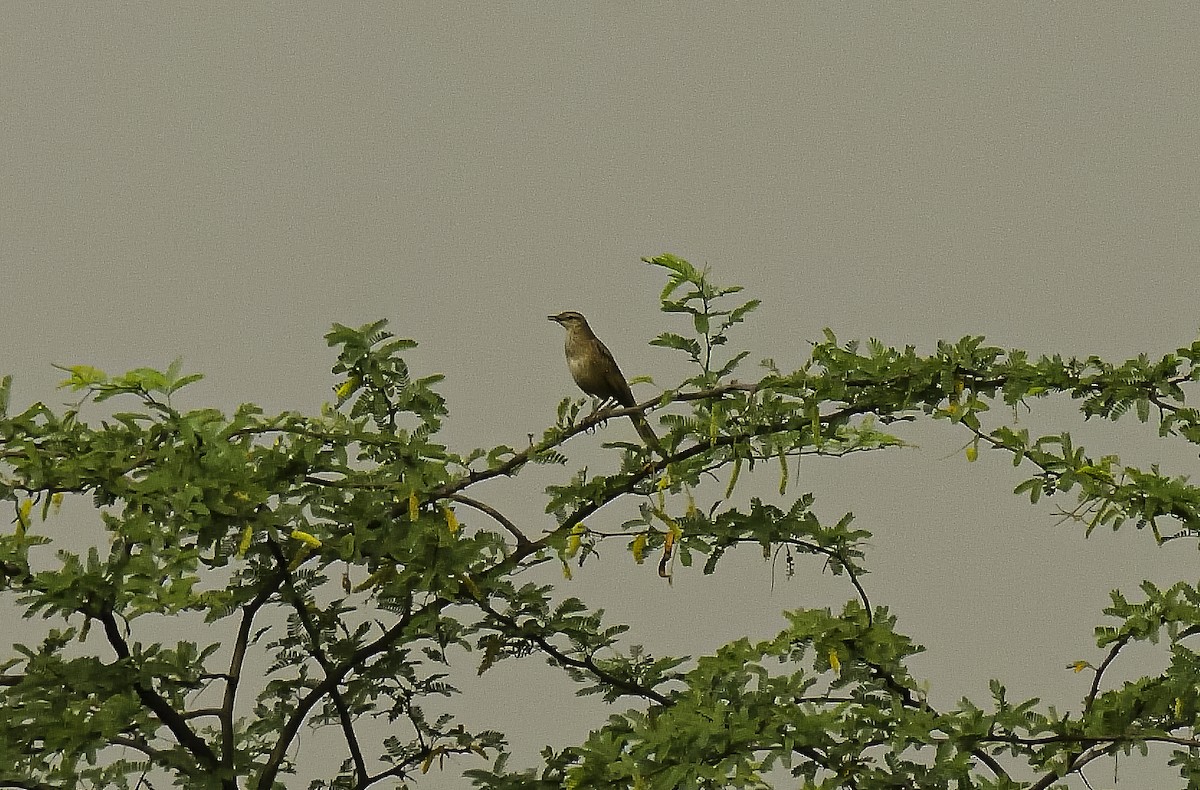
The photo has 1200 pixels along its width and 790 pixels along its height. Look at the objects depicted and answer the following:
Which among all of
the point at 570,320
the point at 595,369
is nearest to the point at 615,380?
the point at 595,369

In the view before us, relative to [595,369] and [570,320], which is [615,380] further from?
[570,320]

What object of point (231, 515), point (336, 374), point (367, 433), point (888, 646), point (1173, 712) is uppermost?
point (336, 374)

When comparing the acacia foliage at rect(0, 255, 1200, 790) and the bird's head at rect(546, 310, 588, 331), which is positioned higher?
the bird's head at rect(546, 310, 588, 331)

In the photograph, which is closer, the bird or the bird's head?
the bird

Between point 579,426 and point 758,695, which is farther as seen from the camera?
point 579,426

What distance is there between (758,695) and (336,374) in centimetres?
141

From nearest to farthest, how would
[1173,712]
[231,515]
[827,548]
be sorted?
[231,515], [1173,712], [827,548]

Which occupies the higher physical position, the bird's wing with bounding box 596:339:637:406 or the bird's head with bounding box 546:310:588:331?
the bird's head with bounding box 546:310:588:331

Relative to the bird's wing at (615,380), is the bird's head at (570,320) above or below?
above

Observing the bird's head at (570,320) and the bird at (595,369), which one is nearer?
the bird at (595,369)

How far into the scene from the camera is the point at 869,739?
14.1 feet

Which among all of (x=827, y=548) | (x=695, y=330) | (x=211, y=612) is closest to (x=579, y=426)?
(x=695, y=330)

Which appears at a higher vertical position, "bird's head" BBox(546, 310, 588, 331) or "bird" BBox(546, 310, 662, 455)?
"bird's head" BBox(546, 310, 588, 331)

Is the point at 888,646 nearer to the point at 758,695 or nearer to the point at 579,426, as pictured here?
the point at 758,695
